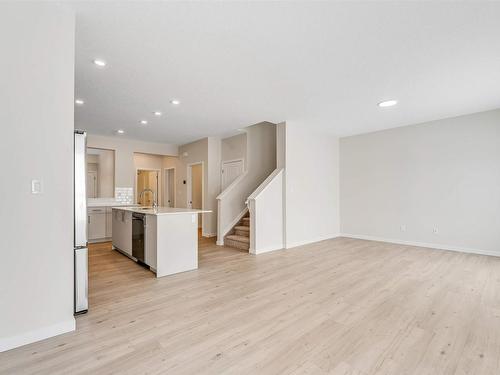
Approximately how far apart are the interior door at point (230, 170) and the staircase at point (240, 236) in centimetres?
124

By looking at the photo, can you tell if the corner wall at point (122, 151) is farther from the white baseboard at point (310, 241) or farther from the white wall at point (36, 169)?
the white wall at point (36, 169)

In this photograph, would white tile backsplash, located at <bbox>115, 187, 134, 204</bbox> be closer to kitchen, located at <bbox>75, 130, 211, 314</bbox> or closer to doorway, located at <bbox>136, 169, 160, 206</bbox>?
kitchen, located at <bbox>75, 130, 211, 314</bbox>

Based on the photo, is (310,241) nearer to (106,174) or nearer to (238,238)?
(238,238)

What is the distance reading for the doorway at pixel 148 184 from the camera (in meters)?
9.05

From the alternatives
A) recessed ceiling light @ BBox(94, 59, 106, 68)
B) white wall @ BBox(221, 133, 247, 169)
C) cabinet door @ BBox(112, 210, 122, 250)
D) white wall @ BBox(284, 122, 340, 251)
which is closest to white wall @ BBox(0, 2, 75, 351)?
recessed ceiling light @ BBox(94, 59, 106, 68)

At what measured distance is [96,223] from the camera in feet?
19.6

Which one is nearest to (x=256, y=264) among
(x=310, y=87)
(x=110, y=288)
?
(x=110, y=288)

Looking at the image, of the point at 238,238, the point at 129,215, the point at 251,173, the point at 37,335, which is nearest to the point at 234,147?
the point at 251,173

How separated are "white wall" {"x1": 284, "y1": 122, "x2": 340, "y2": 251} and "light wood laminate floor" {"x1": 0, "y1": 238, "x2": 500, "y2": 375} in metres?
1.64

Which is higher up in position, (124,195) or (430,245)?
(124,195)

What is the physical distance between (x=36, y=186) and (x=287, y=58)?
8.63 ft

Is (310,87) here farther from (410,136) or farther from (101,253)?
(101,253)

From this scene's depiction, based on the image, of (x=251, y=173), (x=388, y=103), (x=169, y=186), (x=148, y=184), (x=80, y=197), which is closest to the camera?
(x=80, y=197)

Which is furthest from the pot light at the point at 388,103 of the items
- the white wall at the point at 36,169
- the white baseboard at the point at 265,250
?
the white wall at the point at 36,169
